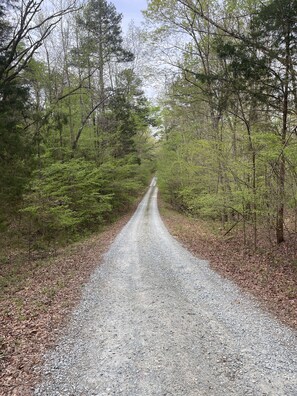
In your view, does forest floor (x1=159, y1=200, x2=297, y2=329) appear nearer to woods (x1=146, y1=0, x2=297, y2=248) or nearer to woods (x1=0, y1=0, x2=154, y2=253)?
woods (x1=146, y1=0, x2=297, y2=248)

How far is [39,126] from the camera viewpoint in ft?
35.9

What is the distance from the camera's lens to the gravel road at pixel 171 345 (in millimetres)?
3619

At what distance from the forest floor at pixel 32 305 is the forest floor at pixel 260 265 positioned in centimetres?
406

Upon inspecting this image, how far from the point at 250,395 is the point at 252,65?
8607 mm

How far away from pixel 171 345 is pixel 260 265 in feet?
18.5

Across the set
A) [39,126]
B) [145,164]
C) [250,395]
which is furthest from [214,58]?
[145,164]

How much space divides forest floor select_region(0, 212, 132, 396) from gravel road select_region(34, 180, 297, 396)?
0.27 meters

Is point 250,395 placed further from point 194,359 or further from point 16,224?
point 16,224

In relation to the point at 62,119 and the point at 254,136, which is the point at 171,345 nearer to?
the point at 254,136

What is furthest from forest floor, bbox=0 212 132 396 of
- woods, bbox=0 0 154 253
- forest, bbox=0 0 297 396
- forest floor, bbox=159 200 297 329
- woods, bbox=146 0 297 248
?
woods, bbox=146 0 297 248

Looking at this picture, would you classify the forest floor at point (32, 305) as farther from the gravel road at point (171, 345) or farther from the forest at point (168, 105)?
the forest at point (168, 105)

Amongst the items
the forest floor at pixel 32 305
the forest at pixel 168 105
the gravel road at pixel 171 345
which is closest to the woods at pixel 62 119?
the forest at pixel 168 105

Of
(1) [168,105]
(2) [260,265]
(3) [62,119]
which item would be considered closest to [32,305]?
(2) [260,265]

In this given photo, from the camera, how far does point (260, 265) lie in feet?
30.2
